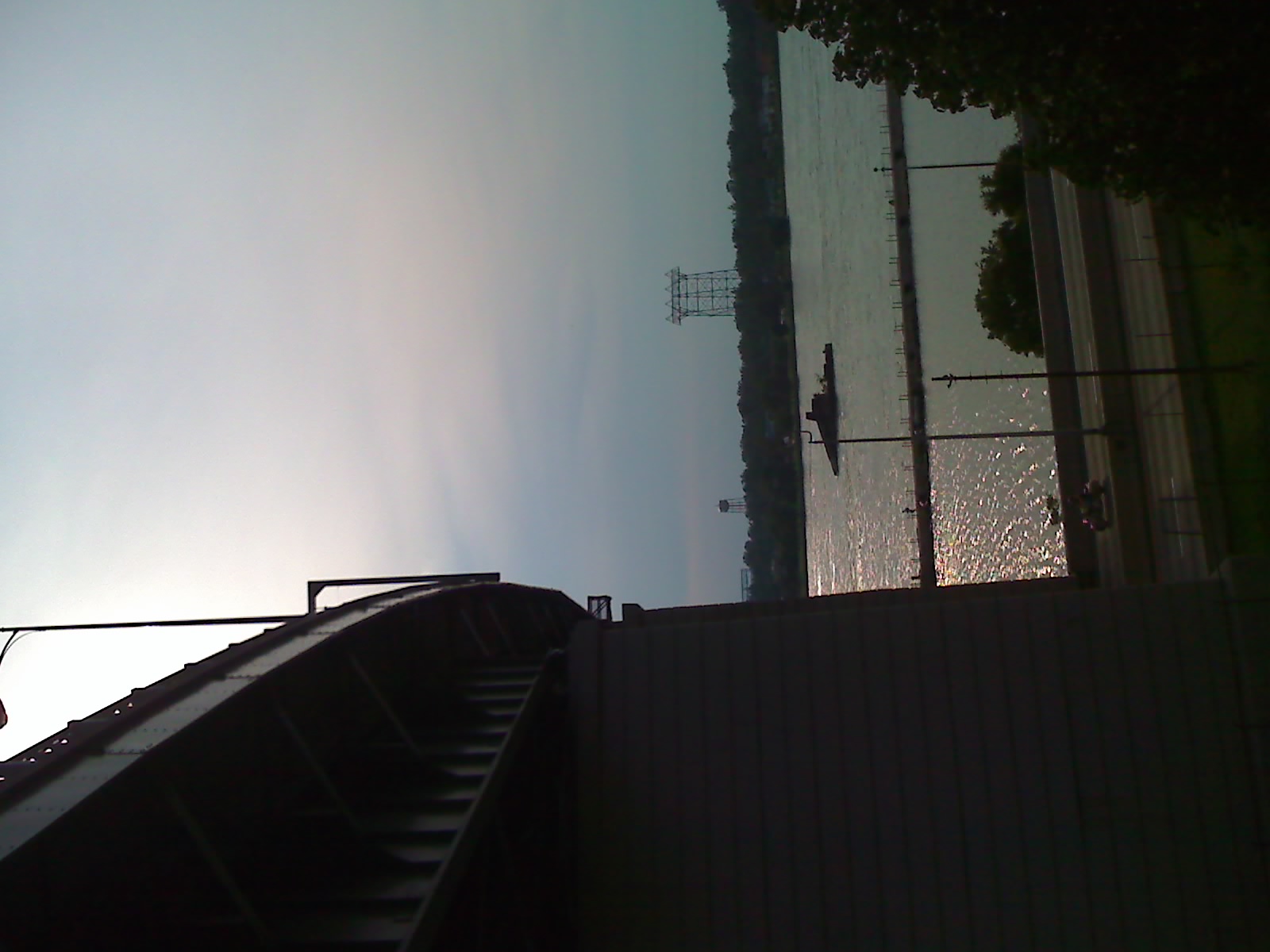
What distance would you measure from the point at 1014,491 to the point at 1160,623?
40.5ft

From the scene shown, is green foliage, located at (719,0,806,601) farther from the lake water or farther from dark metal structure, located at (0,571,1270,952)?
dark metal structure, located at (0,571,1270,952)

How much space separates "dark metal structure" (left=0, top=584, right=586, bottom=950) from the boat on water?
104 ft

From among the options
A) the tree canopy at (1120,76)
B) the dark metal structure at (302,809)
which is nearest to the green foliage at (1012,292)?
the tree canopy at (1120,76)

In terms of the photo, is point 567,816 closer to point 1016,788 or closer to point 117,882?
point 1016,788

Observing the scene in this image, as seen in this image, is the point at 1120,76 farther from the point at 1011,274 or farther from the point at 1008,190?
the point at 1008,190

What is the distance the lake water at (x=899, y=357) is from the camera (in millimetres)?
22438

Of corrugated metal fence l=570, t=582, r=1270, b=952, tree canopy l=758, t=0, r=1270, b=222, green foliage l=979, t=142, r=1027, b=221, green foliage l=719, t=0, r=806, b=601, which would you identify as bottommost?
corrugated metal fence l=570, t=582, r=1270, b=952

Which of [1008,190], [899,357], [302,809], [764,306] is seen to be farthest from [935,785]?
[764,306]

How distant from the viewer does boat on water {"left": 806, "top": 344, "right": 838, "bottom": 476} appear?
40375mm

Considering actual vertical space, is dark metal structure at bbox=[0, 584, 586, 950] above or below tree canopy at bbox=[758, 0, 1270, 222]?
below

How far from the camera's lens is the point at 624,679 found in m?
10.4

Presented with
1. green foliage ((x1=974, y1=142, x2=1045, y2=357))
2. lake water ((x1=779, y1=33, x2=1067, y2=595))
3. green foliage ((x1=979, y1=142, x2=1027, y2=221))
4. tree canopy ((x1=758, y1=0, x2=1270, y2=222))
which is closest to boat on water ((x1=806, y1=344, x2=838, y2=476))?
lake water ((x1=779, y1=33, x2=1067, y2=595))

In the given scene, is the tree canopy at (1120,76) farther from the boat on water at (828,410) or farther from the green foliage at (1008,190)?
the boat on water at (828,410)

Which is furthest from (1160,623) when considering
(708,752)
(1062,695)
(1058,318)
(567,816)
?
(1058,318)
